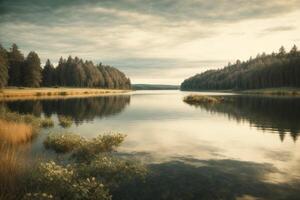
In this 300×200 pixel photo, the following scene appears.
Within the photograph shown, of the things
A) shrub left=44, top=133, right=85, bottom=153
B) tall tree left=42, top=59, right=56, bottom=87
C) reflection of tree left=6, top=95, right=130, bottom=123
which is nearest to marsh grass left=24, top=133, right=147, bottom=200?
shrub left=44, top=133, right=85, bottom=153

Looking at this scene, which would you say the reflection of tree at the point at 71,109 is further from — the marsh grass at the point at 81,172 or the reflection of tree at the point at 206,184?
the reflection of tree at the point at 206,184

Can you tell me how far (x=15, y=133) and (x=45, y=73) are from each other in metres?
125

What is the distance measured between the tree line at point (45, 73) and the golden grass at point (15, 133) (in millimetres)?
63801

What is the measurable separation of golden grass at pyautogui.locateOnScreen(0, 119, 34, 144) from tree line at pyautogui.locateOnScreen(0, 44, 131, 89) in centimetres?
6380

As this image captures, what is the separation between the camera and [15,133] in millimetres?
22203

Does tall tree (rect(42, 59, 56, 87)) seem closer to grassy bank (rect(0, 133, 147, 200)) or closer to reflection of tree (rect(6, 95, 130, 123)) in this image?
reflection of tree (rect(6, 95, 130, 123))

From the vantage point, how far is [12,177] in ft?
37.7

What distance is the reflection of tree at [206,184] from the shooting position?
1275cm

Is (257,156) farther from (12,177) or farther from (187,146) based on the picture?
(12,177)

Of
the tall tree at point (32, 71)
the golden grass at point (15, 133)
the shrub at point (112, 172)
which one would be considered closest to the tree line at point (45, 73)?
the tall tree at point (32, 71)

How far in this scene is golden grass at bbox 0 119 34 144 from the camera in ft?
68.8

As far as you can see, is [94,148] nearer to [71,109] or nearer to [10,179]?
[10,179]

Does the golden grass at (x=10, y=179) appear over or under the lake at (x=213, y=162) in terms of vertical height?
over

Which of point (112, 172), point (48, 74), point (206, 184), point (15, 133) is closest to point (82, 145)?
point (112, 172)
